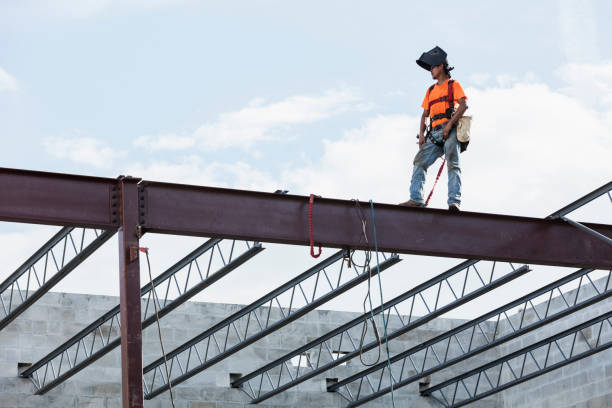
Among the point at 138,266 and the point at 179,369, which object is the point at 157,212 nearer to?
the point at 138,266

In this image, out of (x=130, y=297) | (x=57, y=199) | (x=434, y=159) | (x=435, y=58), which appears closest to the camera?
(x=130, y=297)

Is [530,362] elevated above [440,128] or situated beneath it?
elevated above

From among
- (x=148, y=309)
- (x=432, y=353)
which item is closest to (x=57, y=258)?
(x=148, y=309)

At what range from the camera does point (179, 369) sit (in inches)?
1161

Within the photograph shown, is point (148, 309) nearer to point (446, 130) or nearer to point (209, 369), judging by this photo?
point (209, 369)

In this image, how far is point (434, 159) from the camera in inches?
667

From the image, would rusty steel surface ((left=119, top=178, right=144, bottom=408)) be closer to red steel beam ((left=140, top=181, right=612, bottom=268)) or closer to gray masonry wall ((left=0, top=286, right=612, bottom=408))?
red steel beam ((left=140, top=181, right=612, bottom=268))

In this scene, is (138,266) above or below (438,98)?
below

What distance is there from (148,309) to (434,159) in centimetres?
1251

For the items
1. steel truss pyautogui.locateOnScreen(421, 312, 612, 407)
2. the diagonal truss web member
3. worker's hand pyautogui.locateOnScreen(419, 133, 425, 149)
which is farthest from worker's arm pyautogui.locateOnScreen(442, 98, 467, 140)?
steel truss pyautogui.locateOnScreen(421, 312, 612, 407)

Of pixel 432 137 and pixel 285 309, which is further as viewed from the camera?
pixel 285 309

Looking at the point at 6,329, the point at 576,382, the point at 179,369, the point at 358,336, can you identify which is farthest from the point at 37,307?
the point at 576,382

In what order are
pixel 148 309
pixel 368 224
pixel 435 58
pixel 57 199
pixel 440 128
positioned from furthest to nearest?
1. pixel 148 309
2. pixel 440 128
3. pixel 435 58
4. pixel 368 224
5. pixel 57 199

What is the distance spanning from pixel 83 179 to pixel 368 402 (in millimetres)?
18551
